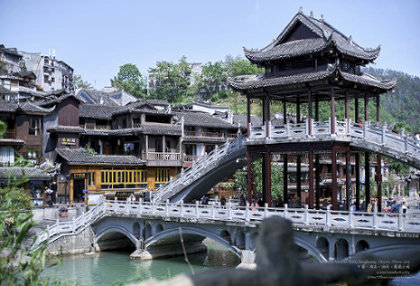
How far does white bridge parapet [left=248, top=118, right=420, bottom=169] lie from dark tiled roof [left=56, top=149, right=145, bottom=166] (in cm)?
1934

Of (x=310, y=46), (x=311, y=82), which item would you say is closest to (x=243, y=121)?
(x=310, y=46)

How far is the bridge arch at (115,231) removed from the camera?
34844 mm

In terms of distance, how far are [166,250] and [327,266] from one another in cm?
2942

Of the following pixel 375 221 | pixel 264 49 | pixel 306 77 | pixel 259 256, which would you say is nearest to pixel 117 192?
pixel 264 49

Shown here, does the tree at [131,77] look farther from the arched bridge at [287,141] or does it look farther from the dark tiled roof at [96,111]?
the arched bridge at [287,141]

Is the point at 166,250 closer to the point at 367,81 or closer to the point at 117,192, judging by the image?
the point at 117,192

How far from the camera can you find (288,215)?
24.8 meters

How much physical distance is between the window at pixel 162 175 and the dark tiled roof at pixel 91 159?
2511 mm

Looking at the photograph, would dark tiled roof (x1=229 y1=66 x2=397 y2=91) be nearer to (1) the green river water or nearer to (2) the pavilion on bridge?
(2) the pavilion on bridge

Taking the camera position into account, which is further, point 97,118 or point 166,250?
point 97,118

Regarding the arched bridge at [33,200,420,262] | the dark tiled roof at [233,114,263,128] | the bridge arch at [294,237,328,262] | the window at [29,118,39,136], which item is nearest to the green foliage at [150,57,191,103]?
the dark tiled roof at [233,114,263,128]

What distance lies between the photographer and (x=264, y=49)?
3225cm

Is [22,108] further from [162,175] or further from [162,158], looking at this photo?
[162,175]

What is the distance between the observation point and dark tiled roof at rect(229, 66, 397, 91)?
26.9m
